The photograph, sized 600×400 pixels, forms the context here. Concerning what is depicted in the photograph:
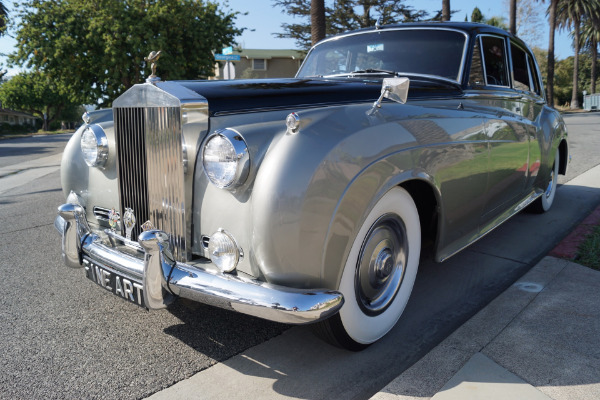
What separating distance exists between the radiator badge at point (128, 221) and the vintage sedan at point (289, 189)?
0.5 inches

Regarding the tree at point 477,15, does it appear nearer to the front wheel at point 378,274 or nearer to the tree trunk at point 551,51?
the tree trunk at point 551,51

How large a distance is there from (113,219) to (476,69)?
2.61 m

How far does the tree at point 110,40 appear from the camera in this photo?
12.7 metres

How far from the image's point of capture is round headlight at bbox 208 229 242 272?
1.91 meters

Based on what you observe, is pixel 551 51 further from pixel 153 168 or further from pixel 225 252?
pixel 225 252

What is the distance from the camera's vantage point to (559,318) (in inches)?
96.2

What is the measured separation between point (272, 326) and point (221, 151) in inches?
43.3

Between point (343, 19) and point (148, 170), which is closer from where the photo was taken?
point (148, 170)

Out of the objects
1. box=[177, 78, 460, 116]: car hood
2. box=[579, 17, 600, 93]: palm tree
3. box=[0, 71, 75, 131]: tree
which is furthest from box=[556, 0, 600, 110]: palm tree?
box=[0, 71, 75, 131]: tree

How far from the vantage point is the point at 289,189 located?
5.85ft

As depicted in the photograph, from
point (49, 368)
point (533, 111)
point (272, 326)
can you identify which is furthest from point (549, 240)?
point (49, 368)

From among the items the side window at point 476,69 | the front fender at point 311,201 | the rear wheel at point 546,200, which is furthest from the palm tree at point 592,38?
the front fender at point 311,201

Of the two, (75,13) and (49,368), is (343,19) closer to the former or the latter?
(75,13)

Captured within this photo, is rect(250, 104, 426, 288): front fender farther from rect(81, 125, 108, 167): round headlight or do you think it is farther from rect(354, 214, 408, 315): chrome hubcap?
rect(81, 125, 108, 167): round headlight
